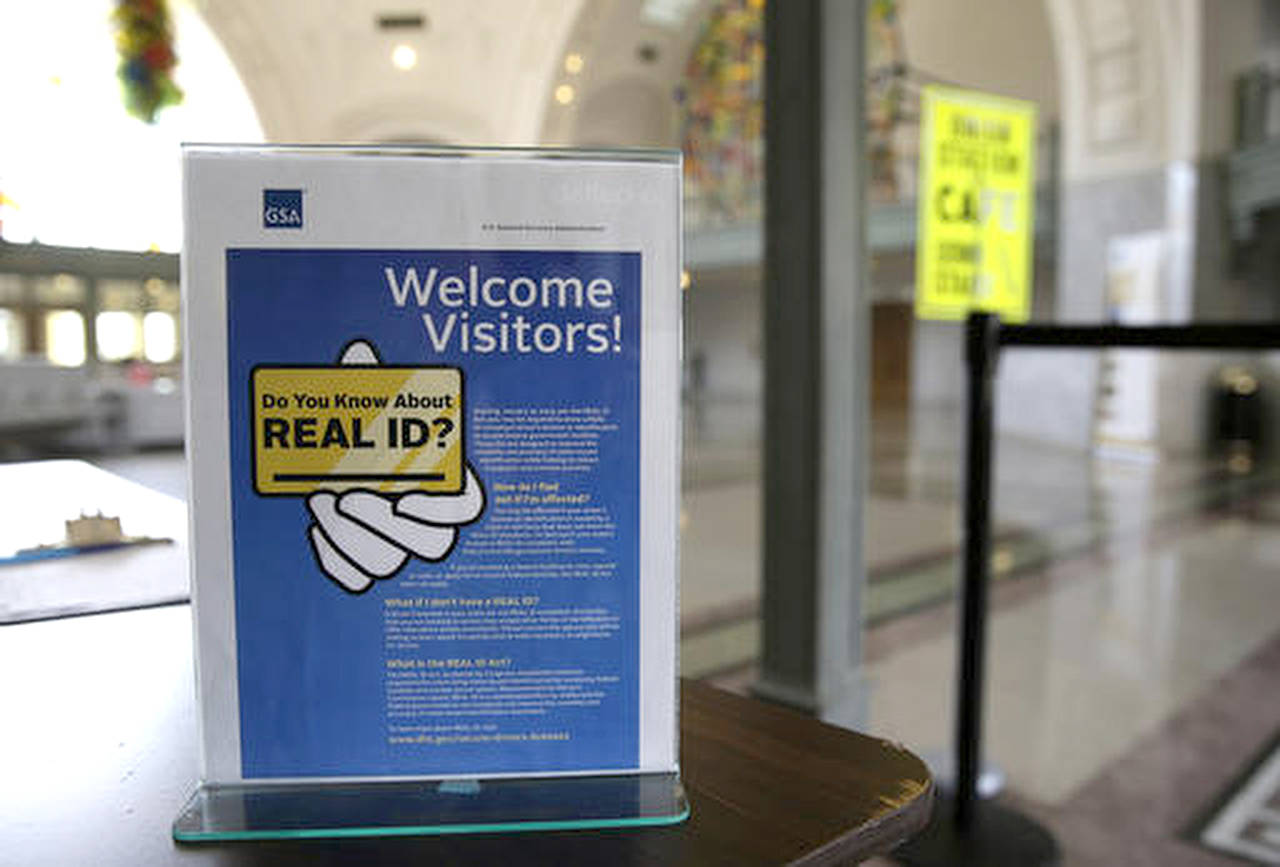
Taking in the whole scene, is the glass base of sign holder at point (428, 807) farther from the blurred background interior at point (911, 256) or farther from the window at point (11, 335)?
the window at point (11, 335)

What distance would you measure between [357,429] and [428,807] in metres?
0.16

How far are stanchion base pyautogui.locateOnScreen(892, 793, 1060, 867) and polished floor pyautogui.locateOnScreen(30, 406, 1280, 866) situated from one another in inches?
2.3

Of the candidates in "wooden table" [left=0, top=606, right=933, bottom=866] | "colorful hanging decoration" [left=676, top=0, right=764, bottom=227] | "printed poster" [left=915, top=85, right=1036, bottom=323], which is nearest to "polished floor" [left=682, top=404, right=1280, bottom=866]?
"printed poster" [left=915, top=85, right=1036, bottom=323]

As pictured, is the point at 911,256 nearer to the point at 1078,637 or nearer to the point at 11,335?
the point at 1078,637

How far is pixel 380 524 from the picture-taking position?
0.40m

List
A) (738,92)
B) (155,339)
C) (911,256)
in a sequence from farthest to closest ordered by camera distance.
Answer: (911,256), (738,92), (155,339)

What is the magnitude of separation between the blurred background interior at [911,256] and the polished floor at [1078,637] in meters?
0.01

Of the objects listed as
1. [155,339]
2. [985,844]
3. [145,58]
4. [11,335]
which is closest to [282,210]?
[155,339]

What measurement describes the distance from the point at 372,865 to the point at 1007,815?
1.96 meters

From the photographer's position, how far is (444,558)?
406 mm

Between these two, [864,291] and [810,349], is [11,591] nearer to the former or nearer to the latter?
[810,349]

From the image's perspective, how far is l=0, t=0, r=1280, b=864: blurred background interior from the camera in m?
1.14

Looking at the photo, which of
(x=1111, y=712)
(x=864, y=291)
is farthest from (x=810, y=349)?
(x=1111, y=712)

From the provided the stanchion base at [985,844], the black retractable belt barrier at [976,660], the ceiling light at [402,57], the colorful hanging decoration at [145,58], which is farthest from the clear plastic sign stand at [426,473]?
the stanchion base at [985,844]
